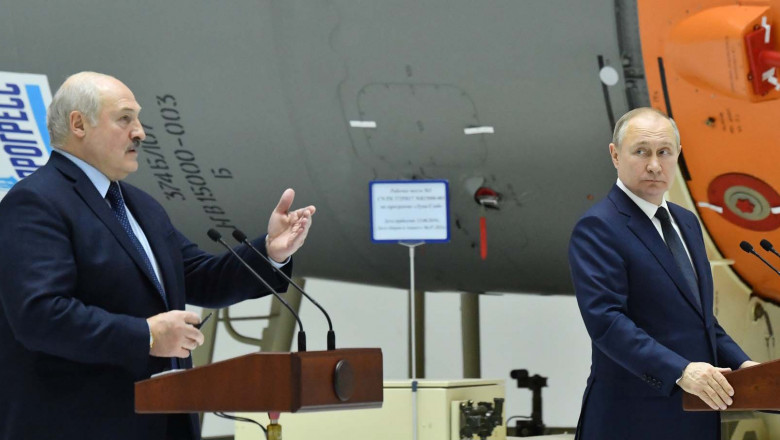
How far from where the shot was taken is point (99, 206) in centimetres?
190

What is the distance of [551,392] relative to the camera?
7.36m

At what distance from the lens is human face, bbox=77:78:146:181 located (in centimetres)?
192

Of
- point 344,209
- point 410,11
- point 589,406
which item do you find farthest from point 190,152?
A: point 589,406

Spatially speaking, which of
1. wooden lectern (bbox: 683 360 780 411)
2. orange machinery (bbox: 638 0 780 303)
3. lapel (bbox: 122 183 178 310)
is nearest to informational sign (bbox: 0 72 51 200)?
orange machinery (bbox: 638 0 780 303)

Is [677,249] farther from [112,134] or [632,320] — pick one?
[112,134]

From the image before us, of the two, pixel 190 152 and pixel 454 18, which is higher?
pixel 454 18

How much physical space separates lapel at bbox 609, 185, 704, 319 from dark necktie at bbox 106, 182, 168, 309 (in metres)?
0.85

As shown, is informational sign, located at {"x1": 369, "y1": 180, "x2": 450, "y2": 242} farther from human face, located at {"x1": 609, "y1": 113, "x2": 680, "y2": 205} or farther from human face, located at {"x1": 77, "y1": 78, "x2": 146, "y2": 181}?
human face, located at {"x1": 77, "y1": 78, "x2": 146, "y2": 181}

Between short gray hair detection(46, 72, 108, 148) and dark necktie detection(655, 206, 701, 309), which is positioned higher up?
short gray hair detection(46, 72, 108, 148)

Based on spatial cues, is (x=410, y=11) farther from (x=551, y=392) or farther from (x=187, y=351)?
(x=551, y=392)

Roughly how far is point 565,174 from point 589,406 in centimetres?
183

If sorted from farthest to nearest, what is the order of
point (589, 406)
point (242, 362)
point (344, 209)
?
point (344, 209), point (589, 406), point (242, 362)

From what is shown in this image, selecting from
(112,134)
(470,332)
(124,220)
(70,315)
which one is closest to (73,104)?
(112,134)

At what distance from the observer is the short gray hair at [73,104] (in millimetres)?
1913
